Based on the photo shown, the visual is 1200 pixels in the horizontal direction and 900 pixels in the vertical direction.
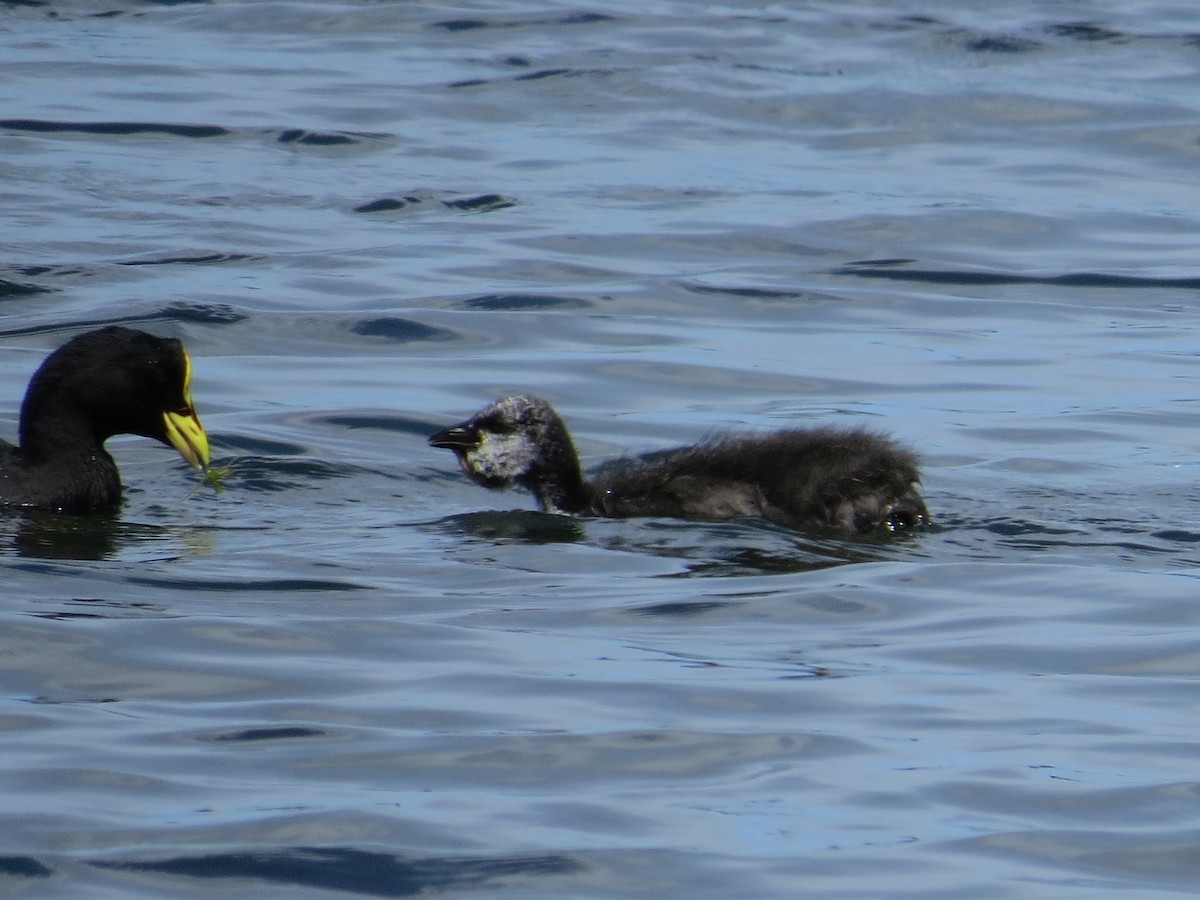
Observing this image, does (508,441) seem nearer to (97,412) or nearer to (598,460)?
(598,460)

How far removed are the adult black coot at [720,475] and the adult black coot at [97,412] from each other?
1.26 m

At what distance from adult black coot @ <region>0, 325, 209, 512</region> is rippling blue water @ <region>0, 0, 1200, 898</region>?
241mm

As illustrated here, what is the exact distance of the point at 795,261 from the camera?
16938 millimetres

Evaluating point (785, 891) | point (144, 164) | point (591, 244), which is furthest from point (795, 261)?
point (785, 891)

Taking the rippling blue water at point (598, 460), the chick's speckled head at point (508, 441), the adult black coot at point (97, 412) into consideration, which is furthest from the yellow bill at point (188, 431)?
the chick's speckled head at point (508, 441)

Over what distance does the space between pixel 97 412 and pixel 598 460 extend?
240 centimetres

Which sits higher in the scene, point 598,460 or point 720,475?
point 720,475

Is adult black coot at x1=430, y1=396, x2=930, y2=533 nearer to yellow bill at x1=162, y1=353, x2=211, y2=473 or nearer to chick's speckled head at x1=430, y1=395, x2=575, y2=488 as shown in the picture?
chick's speckled head at x1=430, y1=395, x2=575, y2=488

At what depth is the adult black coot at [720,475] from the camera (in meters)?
9.50

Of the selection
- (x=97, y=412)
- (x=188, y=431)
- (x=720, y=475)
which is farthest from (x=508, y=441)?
(x=97, y=412)

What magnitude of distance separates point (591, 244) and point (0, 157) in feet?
17.5

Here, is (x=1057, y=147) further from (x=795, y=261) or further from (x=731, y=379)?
(x=731, y=379)

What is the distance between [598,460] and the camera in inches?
451

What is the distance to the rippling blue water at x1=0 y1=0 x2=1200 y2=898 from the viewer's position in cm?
584
